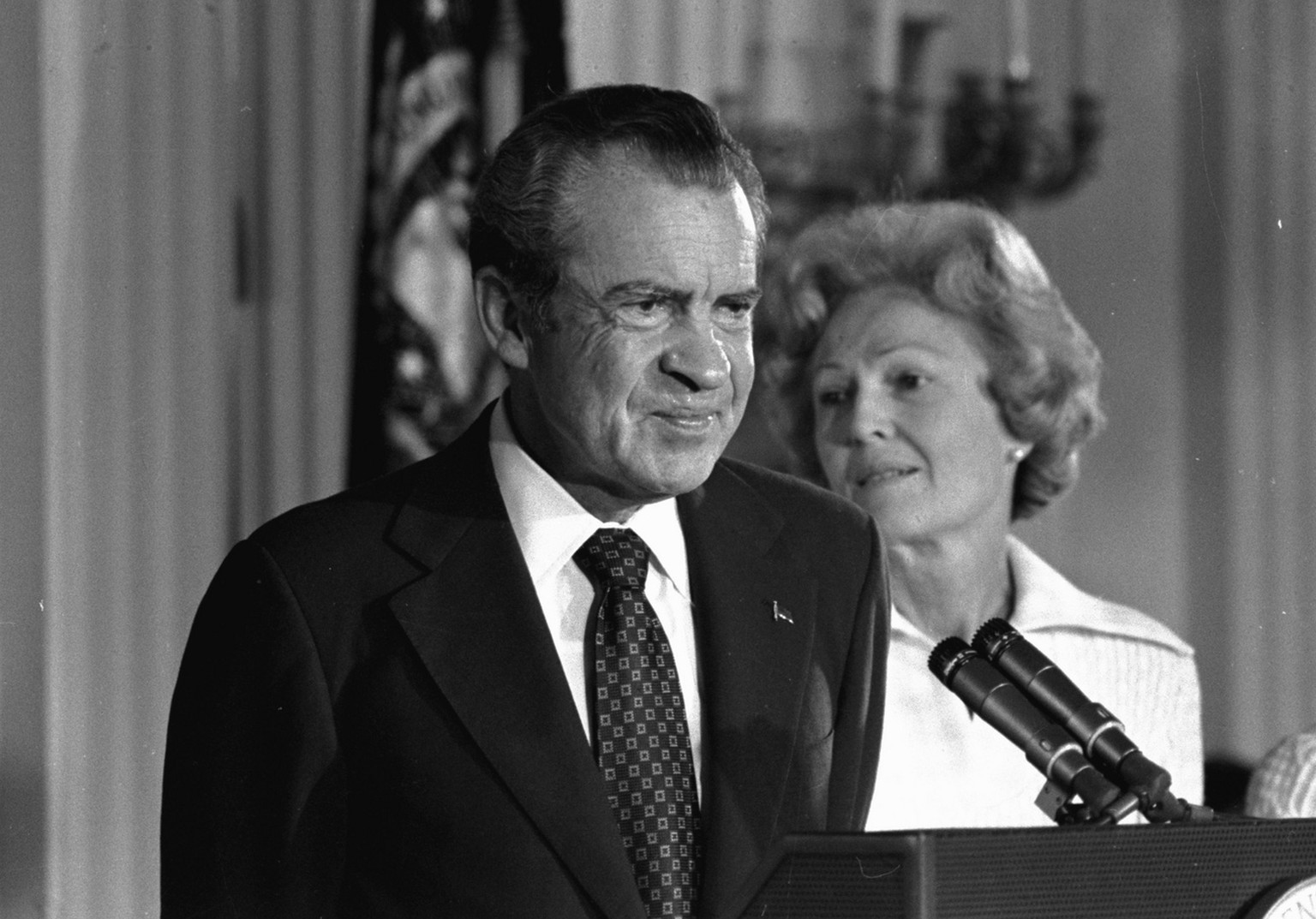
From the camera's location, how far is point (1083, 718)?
1221 mm

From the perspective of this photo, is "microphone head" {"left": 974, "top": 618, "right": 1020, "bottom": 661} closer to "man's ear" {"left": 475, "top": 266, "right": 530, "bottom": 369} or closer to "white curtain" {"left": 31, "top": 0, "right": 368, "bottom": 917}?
"man's ear" {"left": 475, "top": 266, "right": 530, "bottom": 369}

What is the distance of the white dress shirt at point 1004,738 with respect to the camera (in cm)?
205

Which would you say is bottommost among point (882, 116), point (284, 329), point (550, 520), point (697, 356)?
point (550, 520)

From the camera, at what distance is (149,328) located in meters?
2.54

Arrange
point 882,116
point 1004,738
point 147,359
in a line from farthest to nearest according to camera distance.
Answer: point 882,116
point 147,359
point 1004,738

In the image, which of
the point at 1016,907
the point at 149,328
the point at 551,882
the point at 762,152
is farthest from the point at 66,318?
the point at 762,152

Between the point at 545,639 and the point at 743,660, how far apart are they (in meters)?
0.18

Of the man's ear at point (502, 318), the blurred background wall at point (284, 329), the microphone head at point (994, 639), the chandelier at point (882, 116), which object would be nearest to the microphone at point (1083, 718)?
the microphone head at point (994, 639)

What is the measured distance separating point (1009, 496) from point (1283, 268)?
2.77 metres

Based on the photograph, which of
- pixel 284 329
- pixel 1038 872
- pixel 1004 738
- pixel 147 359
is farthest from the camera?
pixel 284 329

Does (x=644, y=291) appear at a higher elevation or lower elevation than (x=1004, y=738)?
higher

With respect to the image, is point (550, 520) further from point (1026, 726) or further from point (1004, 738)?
point (1004, 738)

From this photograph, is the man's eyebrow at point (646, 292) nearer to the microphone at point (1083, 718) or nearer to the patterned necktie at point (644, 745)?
the patterned necktie at point (644, 745)

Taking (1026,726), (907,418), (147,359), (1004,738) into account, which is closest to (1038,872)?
→ (1026,726)
